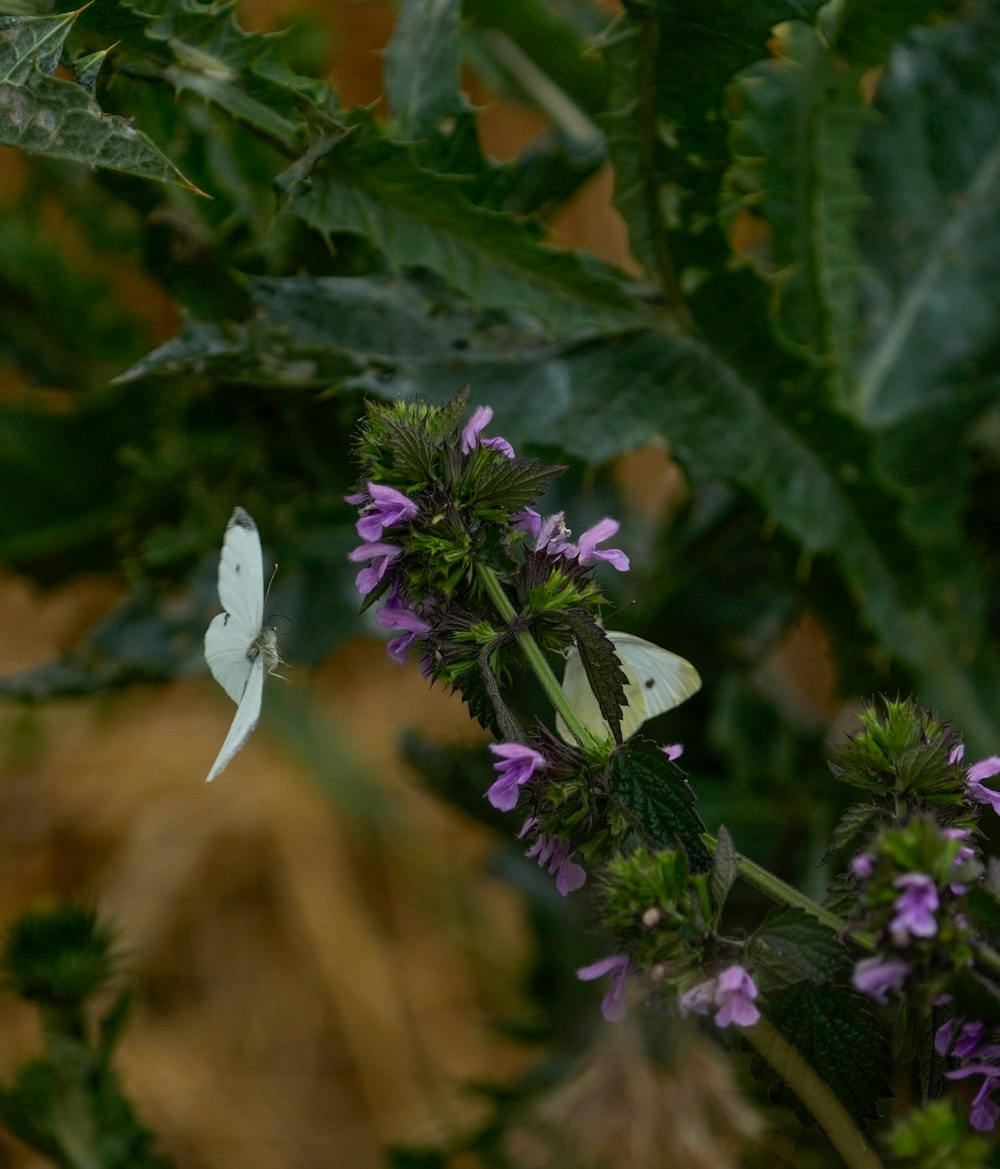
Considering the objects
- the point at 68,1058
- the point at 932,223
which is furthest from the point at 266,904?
the point at 932,223

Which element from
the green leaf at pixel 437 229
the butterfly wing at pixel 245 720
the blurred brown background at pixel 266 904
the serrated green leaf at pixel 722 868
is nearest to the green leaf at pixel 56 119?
the green leaf at pixel 437 229

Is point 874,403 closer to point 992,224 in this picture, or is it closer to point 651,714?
point 992,224

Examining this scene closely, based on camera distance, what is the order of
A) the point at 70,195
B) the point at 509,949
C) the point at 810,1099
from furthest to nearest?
the point at 509,949 → the point at 70,195 → the point at 810,1099

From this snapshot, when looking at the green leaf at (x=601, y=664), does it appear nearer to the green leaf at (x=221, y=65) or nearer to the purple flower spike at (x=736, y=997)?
the purple flower spike at (x=736, y=997)

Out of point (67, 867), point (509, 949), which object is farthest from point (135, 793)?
point (509, 949)

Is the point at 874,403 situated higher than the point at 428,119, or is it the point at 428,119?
the point at 428,119
